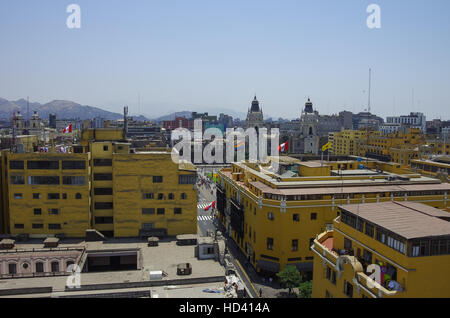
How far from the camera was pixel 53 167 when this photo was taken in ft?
176

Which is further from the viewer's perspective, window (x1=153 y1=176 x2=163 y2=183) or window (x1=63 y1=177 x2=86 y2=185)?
window (x1=153 y1=176 x2=163 y2=183)

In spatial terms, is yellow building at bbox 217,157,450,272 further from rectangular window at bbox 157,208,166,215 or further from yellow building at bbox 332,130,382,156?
yellow building at bbox 332,130,382,156

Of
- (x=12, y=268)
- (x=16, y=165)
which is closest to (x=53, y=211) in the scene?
(x=16, y=165)

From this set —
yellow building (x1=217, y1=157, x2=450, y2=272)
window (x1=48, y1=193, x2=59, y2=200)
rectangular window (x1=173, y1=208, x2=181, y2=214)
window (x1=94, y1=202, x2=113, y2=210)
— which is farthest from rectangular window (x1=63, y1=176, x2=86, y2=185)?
yellow building (x1=217, y1=157, x2=450, y2=272)

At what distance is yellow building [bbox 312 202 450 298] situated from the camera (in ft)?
85.7

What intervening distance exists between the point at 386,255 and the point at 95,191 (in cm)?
4010

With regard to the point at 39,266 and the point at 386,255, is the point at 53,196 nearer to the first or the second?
the point at 39,266

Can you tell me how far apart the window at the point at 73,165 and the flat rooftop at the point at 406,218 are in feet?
115

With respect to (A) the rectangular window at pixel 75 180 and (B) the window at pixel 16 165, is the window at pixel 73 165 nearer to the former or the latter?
(A) the rectangular window at pixel 75 180

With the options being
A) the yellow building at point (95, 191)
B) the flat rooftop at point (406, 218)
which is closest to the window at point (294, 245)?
the yellow building at point (95, 191)

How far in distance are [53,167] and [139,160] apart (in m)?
11.4

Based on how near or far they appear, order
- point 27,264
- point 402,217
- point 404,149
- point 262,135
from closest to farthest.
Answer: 1. point 402,217
2. point 27,264
3. point 404,149
4. point 262,135
